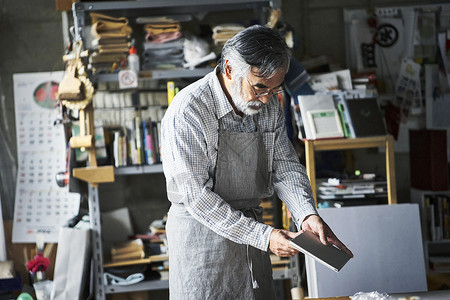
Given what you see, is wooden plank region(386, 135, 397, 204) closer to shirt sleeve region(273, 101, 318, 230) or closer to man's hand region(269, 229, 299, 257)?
shirt sleeve region(273, 101, 318, 230)

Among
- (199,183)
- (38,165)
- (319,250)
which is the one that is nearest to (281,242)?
(319,250)

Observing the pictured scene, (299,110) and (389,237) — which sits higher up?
(299,110)

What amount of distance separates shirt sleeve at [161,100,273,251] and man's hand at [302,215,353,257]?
0.21 m

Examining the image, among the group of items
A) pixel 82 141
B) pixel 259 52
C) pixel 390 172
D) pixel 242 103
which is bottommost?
pixel 390 172

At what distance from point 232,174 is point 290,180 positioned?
238mm

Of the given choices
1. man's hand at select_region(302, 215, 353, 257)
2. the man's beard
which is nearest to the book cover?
man's hand at select_region(302, 215, 353, 257)

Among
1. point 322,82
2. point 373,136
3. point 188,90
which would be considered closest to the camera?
point 188,90

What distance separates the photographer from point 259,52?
2.13 meters

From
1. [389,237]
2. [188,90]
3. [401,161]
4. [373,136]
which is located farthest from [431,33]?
[188,90]

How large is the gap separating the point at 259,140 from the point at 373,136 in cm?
141

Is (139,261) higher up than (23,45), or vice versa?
(23,45)

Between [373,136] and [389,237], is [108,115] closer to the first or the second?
[373,136]

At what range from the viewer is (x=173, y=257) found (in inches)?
97.8

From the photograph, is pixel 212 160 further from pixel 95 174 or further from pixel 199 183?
pixel 95 174
